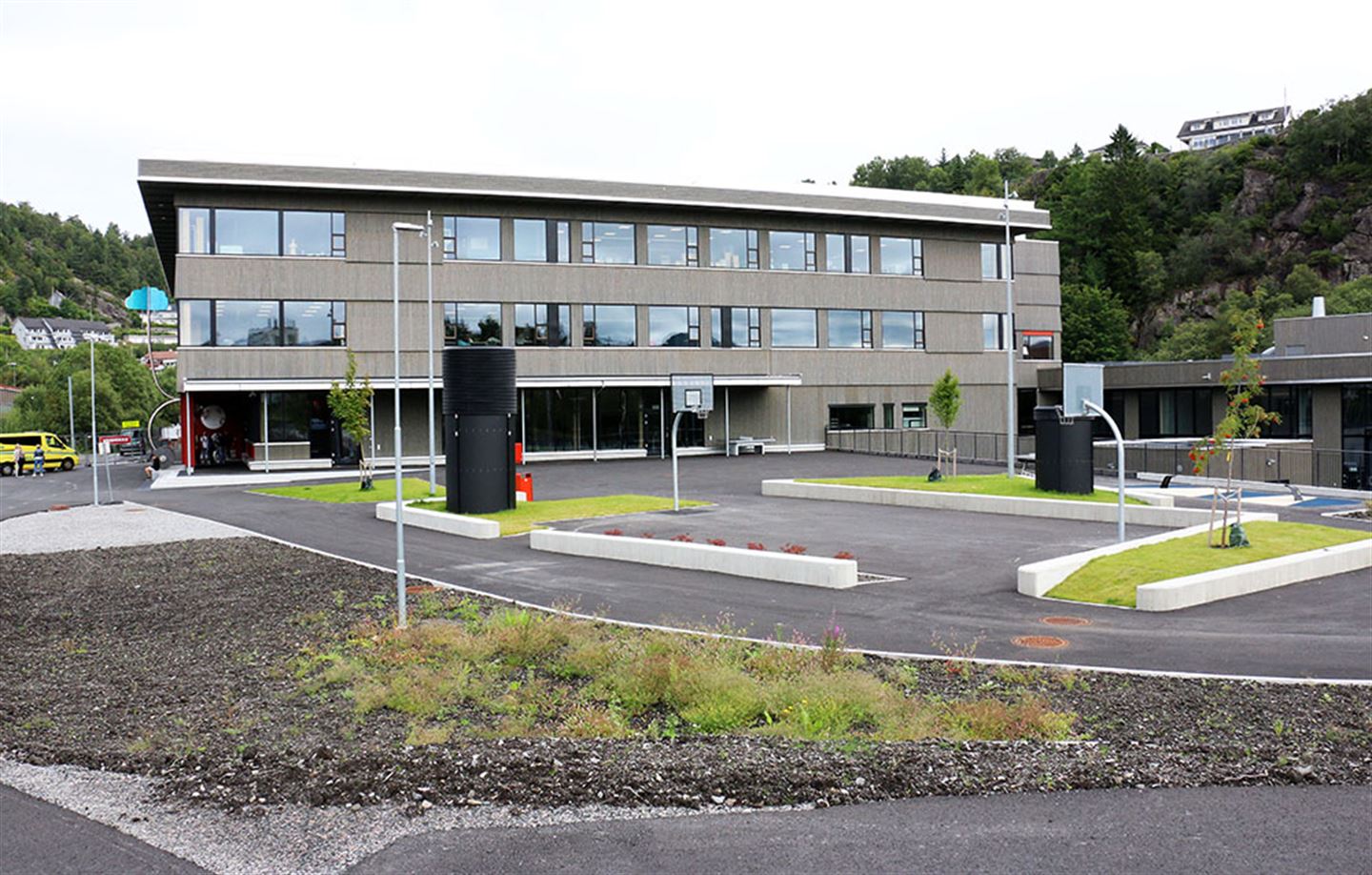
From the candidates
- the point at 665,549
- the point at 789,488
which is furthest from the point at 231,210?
the point at 665,549

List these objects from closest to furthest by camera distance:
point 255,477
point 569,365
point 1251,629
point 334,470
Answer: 1. point 1251,629
2. point 255,477
3. point 334,470
4. point 569,365

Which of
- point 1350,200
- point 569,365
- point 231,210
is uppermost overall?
point 1350,200

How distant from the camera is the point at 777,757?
9.26m

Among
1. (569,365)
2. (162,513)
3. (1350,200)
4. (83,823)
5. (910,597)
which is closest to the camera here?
(83,823)

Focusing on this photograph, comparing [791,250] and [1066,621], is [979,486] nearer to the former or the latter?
[1066,621]

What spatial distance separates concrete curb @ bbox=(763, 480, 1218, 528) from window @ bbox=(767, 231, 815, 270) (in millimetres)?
22307

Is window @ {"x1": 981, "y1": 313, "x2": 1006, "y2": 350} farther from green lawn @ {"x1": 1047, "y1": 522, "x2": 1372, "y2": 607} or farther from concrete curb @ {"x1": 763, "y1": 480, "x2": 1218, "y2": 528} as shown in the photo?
green lawn @ {"x1": 1047, "y1": 522, "x2": 1372, "y2": 607}

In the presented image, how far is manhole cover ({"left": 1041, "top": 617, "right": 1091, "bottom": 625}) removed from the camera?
15578 mm

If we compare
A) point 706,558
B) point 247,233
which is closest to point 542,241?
point 247,233

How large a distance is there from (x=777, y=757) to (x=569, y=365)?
4165 cm

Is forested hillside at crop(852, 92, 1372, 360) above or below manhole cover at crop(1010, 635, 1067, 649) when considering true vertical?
above

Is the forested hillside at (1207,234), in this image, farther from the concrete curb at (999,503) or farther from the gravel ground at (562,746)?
the gravel ground at (562,746)

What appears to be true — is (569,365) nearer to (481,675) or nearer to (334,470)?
(334,470)

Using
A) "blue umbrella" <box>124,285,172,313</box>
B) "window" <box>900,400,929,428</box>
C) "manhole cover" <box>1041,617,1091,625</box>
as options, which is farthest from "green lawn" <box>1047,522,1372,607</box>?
"blue umbrella" <box>124,285,172,313</box>
